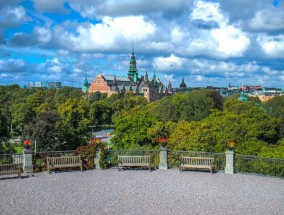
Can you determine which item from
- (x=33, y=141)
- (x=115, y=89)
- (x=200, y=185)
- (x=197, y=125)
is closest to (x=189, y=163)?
(x=200, y=185)

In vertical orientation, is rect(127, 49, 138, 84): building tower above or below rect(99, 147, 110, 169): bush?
above

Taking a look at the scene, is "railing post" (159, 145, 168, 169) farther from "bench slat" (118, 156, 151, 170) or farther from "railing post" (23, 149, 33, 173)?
"railing post" (23, 149, 33, 173)

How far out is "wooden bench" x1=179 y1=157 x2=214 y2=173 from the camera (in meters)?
19.0

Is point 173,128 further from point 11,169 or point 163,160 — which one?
point 11,169

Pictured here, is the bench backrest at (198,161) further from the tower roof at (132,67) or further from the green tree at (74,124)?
the tower roof at (132,67)

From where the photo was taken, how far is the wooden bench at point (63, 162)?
1897cm

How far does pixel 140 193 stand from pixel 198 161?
584 cm

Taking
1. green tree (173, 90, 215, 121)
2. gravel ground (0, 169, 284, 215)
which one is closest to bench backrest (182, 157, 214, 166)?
gravel ground (0, 169, 284, 215)

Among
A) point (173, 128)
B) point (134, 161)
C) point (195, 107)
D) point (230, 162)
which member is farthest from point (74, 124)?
point (230, 162)

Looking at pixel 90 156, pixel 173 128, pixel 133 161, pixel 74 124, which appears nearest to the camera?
pixel 133 161

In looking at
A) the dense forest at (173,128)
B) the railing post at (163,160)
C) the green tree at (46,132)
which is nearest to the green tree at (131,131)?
the dense forest at (173,128)

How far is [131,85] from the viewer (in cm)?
15562

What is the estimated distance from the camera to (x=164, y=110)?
6084 centimetres

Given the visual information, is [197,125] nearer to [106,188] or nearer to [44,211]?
[106,188]
